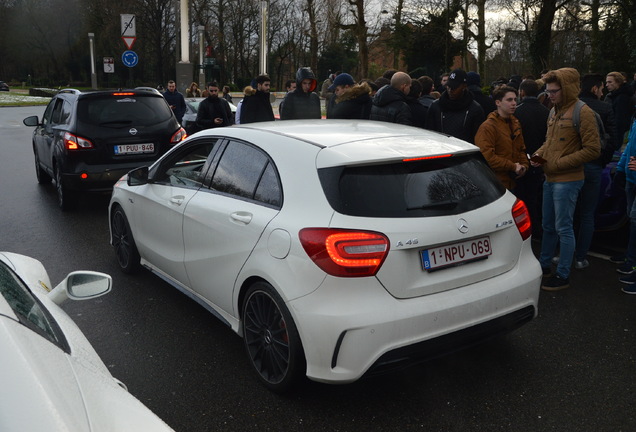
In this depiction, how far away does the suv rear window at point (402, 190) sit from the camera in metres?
3.30

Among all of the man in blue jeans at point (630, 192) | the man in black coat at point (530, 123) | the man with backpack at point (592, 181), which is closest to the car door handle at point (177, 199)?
the man with backpack at point (592, 181)

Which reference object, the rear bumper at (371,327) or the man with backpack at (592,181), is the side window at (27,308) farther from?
the man with backpack at (592,181)

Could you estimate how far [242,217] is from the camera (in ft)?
12.4

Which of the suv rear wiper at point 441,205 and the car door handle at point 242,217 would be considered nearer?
the suv rear wiper at point 441,205

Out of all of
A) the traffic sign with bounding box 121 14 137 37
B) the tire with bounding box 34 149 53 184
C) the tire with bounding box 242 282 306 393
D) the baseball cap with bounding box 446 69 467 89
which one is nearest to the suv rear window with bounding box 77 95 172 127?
the tire with bounding box 34 149 53 184

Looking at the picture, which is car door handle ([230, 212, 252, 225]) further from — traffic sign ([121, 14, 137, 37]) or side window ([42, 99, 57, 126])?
traffic sign ([121, 14, 137, 37])

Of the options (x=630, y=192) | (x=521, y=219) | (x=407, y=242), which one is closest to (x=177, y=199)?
(x=407, y=242)

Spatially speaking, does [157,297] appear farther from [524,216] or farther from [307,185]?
[524,216]

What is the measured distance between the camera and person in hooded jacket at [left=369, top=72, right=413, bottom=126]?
695 cm

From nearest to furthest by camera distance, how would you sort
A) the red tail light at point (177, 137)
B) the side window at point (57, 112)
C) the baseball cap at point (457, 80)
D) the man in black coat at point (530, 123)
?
the baseball cap at point (457, 80), the man in black coat at point (530, 123), the red tail light at point (177, 137), the side window at point (57, 112)

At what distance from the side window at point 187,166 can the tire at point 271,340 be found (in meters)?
1.22

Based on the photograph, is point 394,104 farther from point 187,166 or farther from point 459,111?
point 187,166

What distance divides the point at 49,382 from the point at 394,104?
19.4ft

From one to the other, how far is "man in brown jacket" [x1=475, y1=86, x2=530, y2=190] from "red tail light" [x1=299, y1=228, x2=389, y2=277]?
2.75 m
